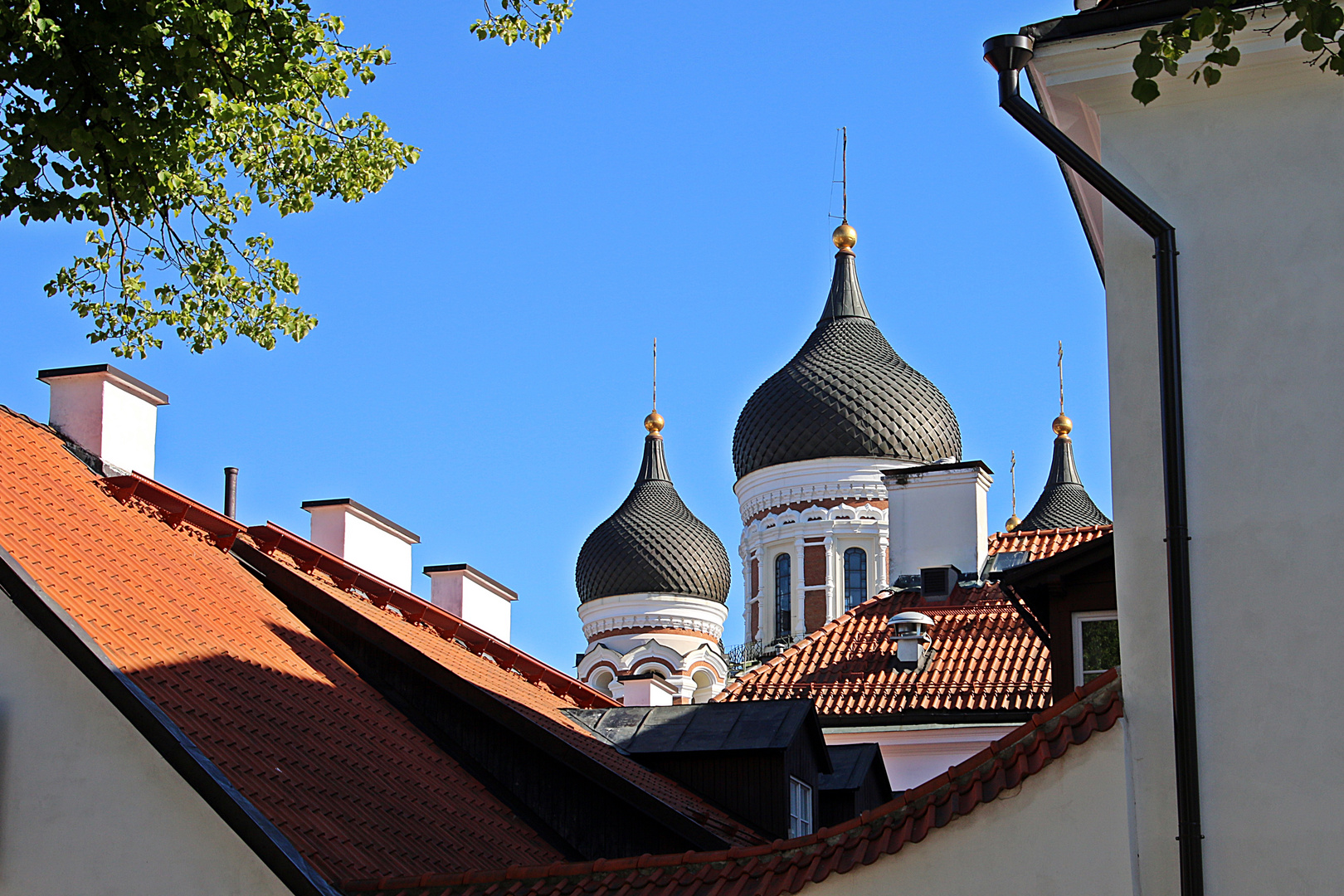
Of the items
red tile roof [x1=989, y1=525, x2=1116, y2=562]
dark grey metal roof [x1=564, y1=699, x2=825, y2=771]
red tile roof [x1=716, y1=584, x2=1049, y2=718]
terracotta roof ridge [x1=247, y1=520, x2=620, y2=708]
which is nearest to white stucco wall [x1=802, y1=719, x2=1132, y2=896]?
dark grey metal roof [x1=564, y1=699, x2=825, y2=771]

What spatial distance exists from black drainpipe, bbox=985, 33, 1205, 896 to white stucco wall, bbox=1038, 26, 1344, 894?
7cm

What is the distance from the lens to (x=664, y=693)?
23.9 meters

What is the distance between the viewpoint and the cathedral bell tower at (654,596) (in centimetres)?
5172

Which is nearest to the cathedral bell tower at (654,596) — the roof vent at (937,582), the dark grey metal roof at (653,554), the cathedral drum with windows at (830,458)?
the dark grey metal roof at (653,554)

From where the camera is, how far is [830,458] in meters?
48.1

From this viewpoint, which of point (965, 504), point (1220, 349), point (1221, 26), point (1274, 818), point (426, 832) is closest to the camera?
point (1221, 26)

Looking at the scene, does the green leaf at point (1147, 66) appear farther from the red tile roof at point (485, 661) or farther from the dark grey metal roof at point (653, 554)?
the dark grey metal roof at point (653, 554)

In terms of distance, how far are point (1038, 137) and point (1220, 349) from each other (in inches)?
62.2

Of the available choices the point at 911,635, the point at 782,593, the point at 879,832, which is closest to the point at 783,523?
the point at 782,593

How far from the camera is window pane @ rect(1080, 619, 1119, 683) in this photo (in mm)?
15039

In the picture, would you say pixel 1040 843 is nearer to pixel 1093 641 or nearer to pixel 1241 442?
pixel 1241 442

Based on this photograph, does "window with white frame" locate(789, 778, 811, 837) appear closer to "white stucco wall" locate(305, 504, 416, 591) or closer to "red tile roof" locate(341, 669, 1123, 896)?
"white stucco wall" locate(305, 504, 416, 591)

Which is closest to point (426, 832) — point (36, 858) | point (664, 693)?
point (36, 858)

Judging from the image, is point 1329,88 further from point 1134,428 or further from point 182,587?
point 182,587
